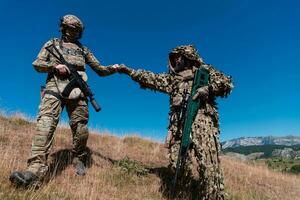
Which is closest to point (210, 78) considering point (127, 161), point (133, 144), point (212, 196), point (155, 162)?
point (212, 196)

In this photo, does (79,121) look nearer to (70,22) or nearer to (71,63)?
(71,63)

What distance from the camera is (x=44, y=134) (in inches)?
265

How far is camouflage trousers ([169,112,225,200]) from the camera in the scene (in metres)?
6.95

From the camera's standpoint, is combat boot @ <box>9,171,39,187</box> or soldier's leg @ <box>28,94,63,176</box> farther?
soldier's leg @ <box>28,94,63,176</box>

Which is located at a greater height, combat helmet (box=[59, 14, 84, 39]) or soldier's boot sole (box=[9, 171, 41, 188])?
combat helmet (box=[59, 14, 84, 39])

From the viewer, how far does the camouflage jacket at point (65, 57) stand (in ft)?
24.0

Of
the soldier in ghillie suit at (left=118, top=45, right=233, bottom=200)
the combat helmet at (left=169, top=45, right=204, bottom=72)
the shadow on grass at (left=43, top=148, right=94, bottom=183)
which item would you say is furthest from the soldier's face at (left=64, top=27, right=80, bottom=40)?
the shadow on grass at (left=43, top=148, right=94, bottom=183)

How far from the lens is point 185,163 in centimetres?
750

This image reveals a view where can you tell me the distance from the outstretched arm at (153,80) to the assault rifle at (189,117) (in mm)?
791

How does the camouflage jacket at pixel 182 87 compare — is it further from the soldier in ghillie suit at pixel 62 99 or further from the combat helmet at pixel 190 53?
the soldier in ghillie suit at pixel 62 99

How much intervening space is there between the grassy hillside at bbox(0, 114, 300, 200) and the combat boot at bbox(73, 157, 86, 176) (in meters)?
0.11

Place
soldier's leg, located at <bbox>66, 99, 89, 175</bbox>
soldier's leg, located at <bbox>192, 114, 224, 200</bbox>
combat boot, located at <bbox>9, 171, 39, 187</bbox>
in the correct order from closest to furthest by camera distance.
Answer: combat boot, located at <bbox>9, 171, 39, 187</bbox>
soldier's leg, located at <bbox>192, 114, 224, 200</bbox>
soldier's leg, located at <bbox>66, 99, 89, 175</bbox>

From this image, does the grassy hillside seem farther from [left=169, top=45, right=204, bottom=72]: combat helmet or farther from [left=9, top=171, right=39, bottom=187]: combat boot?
[left=169, top=45, right=204, bottom=72]: combat helmet

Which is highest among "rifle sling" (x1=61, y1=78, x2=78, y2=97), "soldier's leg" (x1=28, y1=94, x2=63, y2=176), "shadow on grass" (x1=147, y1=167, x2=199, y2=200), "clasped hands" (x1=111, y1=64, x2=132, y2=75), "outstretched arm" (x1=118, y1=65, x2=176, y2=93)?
"clasped hands" (x1=111, y1=64, x2=132, y2=75)
